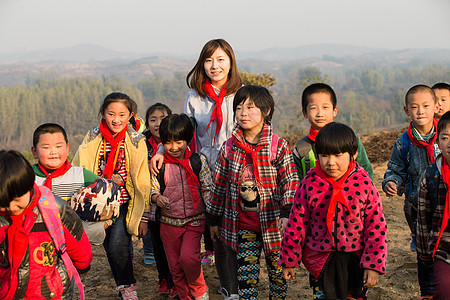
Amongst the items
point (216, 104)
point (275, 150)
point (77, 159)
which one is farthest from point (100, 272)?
point (275, 150)

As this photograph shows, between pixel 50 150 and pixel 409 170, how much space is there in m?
3.19

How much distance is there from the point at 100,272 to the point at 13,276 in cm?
260

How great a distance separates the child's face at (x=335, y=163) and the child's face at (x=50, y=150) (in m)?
1.92

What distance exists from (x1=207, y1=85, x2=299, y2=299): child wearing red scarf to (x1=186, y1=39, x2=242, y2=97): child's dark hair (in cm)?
69

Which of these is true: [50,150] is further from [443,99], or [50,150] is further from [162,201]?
[443,99]

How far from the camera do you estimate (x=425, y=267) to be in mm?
3111

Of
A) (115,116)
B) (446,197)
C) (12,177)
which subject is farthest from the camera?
(115,116)

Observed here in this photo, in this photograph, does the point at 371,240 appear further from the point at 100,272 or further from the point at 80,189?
the point at 100,272

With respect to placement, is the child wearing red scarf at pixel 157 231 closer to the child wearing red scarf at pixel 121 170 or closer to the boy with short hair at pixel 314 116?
the child wearing red scarf at pixel 121 170

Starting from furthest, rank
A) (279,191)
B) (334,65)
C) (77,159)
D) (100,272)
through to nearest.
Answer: (334,65) < (100,272) < (77,159) < (279,191)

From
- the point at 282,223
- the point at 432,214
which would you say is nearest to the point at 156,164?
the point at 282,223

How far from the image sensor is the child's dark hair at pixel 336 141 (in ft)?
8.84

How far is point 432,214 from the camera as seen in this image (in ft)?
9.23

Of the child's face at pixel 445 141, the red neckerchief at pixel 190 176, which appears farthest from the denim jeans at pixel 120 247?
the child's face at pixel 445 141
